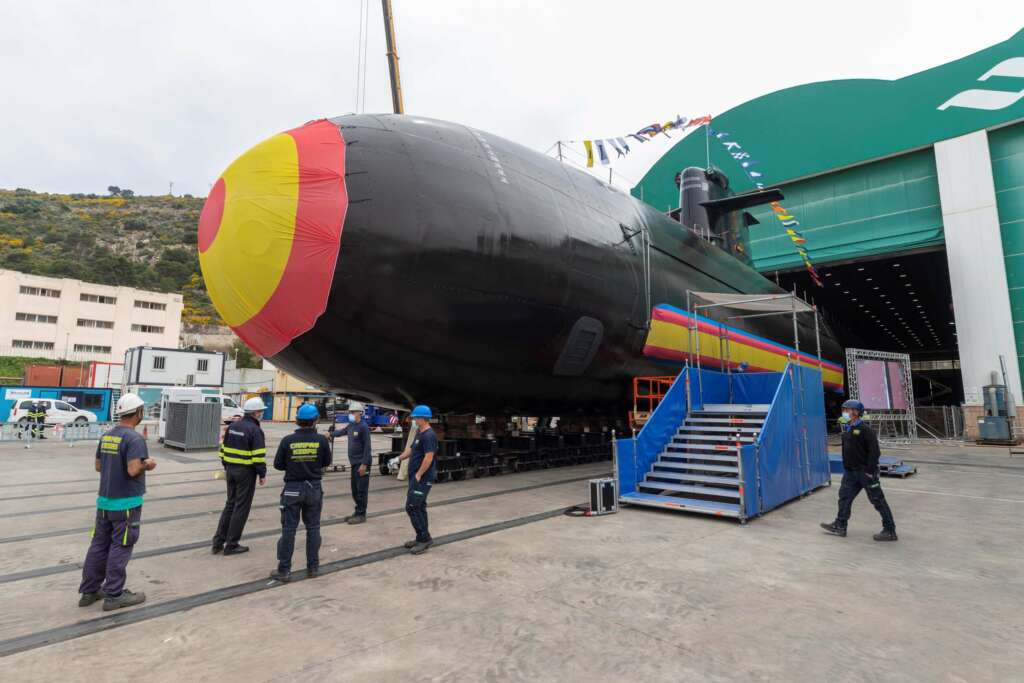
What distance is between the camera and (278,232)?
6164mm

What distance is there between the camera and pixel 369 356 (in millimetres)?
6875


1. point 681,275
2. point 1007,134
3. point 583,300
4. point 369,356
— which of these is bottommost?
point 369,356

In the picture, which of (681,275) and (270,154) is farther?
(681,275)

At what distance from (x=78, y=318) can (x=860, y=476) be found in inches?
2794

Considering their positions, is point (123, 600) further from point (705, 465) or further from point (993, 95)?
point (993, 95)

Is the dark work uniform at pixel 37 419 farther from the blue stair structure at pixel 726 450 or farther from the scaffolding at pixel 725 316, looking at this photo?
the scaffolding at pixel 725 316

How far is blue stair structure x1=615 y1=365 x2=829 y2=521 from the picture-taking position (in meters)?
7.09

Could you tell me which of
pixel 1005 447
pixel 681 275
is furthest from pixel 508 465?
pixel 1005 447

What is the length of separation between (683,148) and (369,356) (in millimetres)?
25060

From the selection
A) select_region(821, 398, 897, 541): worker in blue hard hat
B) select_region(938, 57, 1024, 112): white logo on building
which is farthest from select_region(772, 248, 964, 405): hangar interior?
select_region(821, 398, 897, 541): worker in blue hard hat

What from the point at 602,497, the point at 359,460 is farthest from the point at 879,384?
the point at 359,460

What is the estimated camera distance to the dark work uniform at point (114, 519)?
155 inches

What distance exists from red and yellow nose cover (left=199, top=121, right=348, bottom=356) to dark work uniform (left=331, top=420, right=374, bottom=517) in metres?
1.47

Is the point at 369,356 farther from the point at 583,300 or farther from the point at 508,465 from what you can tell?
the point at 508,465
